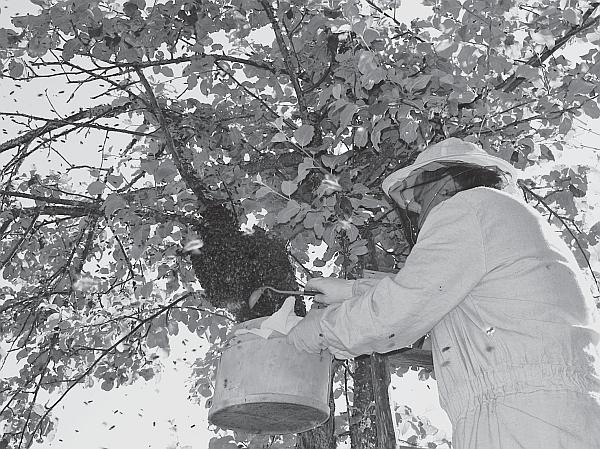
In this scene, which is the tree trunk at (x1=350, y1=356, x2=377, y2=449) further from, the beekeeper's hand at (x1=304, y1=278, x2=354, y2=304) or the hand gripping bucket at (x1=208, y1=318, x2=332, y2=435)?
the beekeeper's hand at (x1=304, y1=278, x2=354, y2=304)

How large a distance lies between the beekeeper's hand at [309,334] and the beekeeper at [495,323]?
0.07 metres

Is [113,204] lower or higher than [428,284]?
higher

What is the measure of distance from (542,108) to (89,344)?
3335mm

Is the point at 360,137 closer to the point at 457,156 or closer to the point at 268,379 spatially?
the point at 457,156

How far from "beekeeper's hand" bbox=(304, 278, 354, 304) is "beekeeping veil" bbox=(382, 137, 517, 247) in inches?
12.9

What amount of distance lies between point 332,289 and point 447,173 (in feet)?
1.78

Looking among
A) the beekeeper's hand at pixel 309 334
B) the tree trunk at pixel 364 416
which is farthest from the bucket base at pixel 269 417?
the tree trunk at pixel 364 416

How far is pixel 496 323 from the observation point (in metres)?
1.77

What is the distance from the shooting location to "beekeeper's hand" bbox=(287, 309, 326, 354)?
2.11 metres

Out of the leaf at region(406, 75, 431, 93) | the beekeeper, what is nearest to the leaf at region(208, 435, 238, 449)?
the beekeeper

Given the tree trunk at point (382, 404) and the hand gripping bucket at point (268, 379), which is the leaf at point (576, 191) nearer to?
the tree trunk at point (382, 404)

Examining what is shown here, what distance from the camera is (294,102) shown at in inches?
156

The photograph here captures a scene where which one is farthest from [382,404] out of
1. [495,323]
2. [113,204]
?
[113,204]

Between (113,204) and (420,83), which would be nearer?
(420,83)
